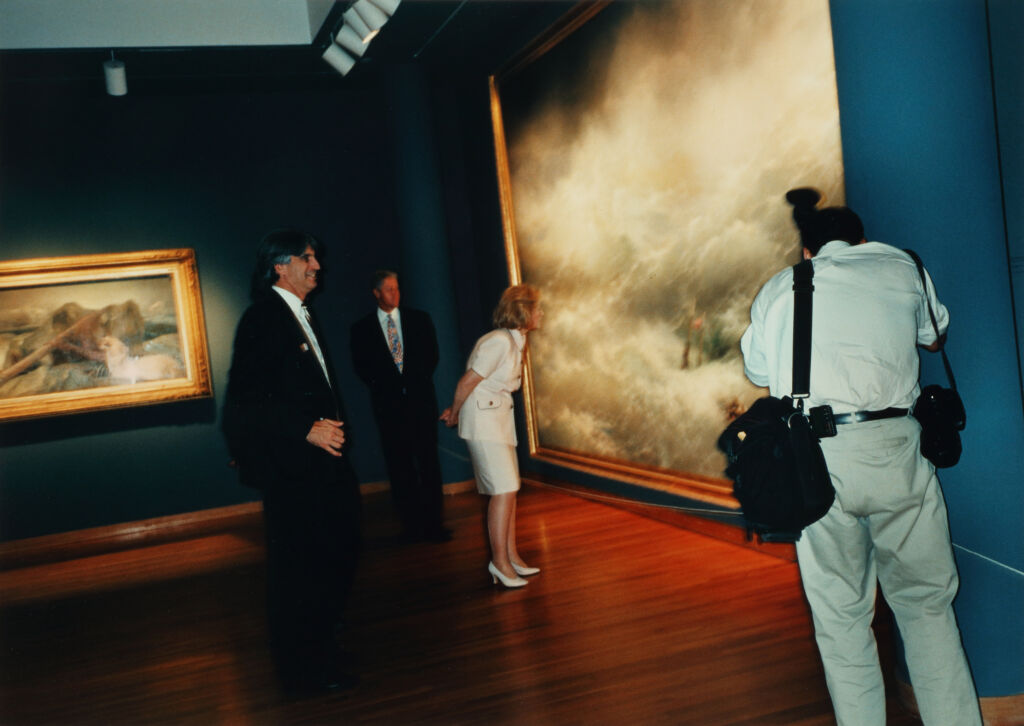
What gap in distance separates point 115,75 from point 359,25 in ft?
6.75

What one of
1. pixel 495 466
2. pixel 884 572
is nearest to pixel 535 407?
pixel 495 466

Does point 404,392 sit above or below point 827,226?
below

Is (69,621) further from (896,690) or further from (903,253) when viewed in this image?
(903,253)

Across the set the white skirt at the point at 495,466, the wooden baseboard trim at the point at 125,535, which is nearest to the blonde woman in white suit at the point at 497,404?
the white skirt at the point at 495,466

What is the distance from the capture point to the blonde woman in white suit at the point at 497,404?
4.30 metres

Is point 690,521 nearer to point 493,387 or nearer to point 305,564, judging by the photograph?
point 493,387

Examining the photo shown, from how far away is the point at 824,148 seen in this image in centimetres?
403

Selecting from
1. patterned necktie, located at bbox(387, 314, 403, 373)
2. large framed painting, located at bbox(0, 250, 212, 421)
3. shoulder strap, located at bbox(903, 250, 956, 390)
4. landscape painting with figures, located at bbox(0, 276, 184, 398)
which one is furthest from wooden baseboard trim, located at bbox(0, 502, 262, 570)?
shoulder strap, located at bbox(903, 250, 956, 390)

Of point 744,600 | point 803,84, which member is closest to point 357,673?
point 744,600

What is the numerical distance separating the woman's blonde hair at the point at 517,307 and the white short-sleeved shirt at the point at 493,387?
0.16 feet

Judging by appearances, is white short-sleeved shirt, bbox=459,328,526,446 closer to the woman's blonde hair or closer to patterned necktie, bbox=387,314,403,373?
the woman's blonde hair

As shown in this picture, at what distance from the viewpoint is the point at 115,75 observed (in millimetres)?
6672

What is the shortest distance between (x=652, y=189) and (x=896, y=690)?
3314mm

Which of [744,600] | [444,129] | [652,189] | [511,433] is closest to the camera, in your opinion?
[744,600]
